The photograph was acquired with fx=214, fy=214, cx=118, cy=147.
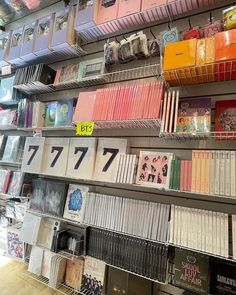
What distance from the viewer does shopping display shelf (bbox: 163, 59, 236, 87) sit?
1.33 m

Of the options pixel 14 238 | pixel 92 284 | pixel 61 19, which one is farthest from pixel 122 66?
pixel 14 238

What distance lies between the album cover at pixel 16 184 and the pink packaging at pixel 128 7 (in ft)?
6.02

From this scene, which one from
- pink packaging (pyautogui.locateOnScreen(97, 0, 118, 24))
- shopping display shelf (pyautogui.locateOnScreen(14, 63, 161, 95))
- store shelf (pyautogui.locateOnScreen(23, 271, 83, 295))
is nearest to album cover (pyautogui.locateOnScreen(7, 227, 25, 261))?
store shelf (pyautogui.locateOnScreen(23, 271, 83, 295))

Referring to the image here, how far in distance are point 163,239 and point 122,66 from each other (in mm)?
1534

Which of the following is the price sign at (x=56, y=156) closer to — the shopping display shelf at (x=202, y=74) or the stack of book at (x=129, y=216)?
the stack of book at (x=129, y=216)

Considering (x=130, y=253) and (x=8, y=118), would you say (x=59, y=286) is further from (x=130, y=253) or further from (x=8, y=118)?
(x=8, y=118)

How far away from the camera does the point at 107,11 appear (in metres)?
1.84

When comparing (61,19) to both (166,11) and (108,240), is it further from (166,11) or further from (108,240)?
(108,240)

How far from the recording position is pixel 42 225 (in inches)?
85.4

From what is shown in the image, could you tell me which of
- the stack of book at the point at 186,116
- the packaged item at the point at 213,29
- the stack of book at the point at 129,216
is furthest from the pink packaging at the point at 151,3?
the stack of book at the point at 129,216

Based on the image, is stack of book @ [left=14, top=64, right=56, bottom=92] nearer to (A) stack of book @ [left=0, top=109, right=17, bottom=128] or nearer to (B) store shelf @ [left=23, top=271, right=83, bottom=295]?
(A) stack of book @ [left=0, top=109, right=17, bottom=128]

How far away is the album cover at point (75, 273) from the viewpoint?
1.97m

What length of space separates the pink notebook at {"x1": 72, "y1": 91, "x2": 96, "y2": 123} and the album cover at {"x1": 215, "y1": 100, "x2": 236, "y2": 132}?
96cm

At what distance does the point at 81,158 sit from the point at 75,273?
1.08 m
